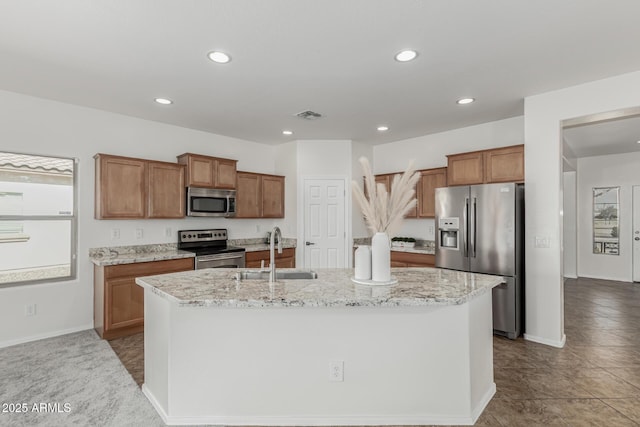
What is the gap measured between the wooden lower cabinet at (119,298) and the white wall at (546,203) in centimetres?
421

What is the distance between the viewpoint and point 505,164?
13.1 ft

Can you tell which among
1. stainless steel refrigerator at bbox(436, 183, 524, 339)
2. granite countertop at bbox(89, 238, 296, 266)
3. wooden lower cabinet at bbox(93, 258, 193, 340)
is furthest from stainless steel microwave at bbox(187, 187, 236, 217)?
stainless steel refrigerator at bbox(436, 183, 524, 339)

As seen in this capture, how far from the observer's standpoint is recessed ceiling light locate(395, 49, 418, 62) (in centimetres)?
261

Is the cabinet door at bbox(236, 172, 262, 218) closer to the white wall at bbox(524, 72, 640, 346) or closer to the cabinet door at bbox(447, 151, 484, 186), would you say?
the cabinet door at bbox(447, 151, 484, 186)

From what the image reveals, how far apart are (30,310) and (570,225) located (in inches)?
364

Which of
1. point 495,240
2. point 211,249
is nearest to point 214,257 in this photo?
point 211,249

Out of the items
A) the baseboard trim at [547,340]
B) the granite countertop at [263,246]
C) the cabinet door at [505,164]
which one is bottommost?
the baseboard trim at [547,340]

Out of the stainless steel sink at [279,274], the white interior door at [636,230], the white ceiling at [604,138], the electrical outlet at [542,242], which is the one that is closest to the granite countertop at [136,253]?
the stainless steel sink at [279,274]

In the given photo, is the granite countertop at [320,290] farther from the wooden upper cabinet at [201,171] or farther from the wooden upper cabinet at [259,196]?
the wooden upper cabinet at [259,196]

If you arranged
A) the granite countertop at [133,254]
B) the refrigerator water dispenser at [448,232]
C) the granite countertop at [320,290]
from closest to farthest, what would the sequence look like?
the granite countertop at [320,290]
the granite countertop at [133,254]
the refrigerator water dispenser at [448,232]

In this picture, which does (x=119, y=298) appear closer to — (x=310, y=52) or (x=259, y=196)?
(x=259, y=196)

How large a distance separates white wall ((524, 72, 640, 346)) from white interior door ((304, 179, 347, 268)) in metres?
2.70

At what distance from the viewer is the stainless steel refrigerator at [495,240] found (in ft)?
11.8

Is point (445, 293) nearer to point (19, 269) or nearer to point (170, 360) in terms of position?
point (170, 360)
